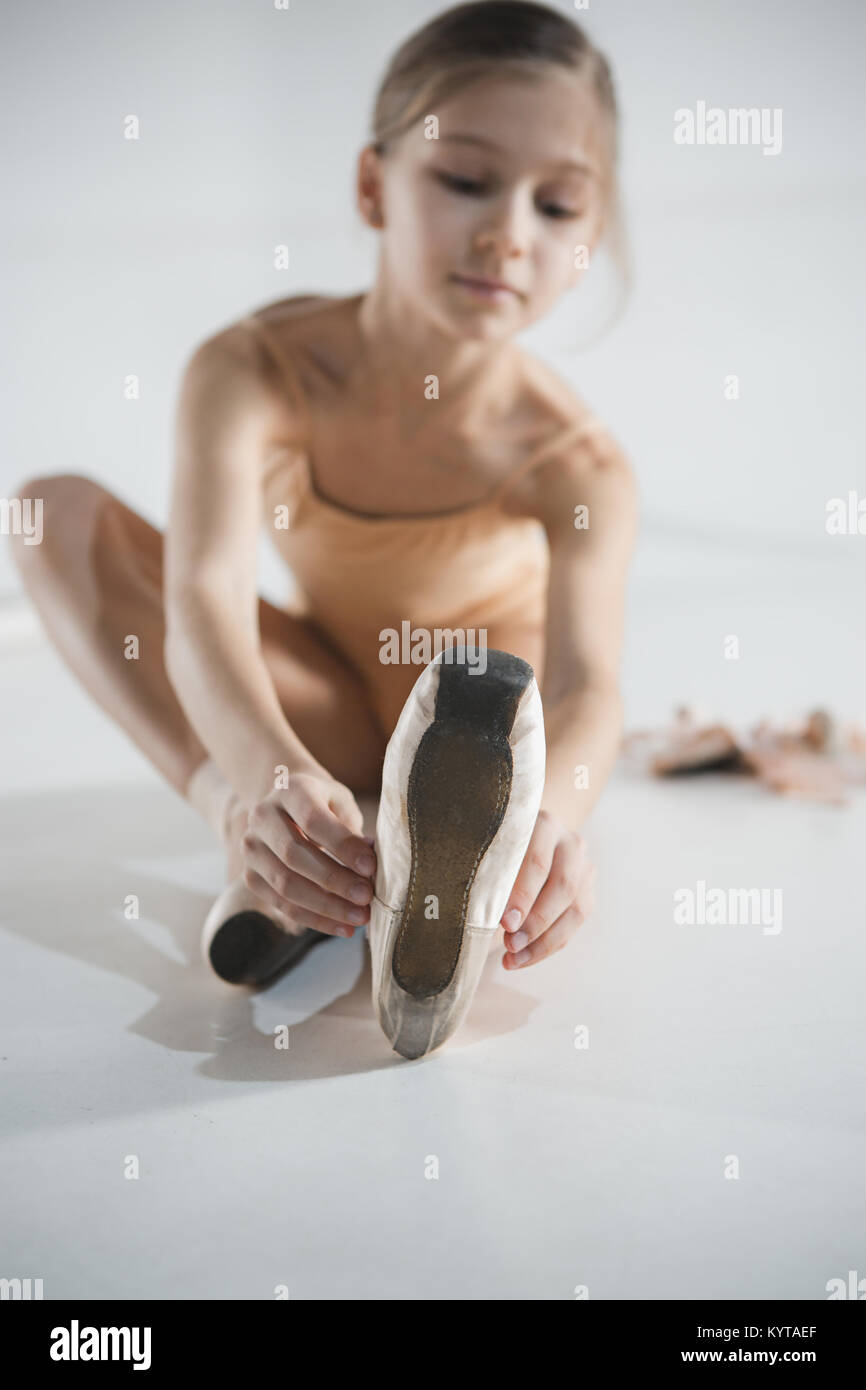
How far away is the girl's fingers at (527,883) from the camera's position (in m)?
0.61

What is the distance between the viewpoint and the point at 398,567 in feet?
3.06

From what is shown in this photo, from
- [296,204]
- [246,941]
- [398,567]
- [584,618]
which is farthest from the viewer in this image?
[296,204]

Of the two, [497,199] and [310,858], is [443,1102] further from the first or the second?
[497,199]

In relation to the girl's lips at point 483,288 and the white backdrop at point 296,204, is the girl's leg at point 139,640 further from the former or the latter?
the white backdrop at point 296,204

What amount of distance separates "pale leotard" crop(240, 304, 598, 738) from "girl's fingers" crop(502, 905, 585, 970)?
0.27 meters

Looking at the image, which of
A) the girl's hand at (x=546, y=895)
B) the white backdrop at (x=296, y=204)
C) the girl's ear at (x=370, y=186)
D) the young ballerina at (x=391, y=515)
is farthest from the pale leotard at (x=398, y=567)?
the white backdrop at (x=296, y=204)

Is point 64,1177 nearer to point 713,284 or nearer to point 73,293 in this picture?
point 73,293

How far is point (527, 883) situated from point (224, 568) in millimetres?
300

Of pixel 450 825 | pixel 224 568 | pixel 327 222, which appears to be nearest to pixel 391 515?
pixel 224 568

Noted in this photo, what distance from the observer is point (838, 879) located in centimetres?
95

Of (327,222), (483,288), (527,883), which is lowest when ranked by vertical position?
(527,883)

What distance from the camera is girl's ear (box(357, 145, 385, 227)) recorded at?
33.1 inches

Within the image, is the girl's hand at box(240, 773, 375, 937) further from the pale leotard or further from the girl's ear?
the girl's ear
